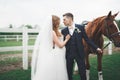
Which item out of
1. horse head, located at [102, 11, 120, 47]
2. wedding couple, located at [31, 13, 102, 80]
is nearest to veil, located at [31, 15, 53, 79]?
wedding couple, located at [31, 13, 102, 80]

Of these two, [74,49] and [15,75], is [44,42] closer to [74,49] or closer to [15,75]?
[74,49]

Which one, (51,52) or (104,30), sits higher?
(104,30)

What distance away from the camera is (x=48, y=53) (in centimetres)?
519

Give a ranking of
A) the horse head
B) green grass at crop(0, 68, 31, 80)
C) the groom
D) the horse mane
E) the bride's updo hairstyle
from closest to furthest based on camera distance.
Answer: the bride's updo hairstyle
the groom
the horse head
the horse mane
green grass at crop(0, 68, 31, 80)

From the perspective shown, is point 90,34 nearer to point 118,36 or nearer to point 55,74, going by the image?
point 118,36

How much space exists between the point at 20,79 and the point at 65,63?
2.40 metres

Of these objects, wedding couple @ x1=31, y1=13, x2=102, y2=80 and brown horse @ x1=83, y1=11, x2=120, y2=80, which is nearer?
wedding couple @ x1=31, y1=13, x2=102, y2=80

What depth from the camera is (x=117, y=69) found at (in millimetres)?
9547

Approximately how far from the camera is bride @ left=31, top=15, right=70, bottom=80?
516 centimetres

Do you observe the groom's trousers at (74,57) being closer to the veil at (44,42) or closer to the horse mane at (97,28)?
the veil at (44,42)

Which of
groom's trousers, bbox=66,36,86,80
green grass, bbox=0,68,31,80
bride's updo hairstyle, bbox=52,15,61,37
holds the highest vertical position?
bride's updo hairstyle, bbox=52,15,61,37

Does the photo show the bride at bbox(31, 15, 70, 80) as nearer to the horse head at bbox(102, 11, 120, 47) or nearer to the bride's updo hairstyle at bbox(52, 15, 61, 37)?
the bride's updo hairstyle at bbox(52, 15, 61, 37)

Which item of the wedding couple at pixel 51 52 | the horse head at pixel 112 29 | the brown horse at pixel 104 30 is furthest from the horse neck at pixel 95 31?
the wedding couple at pixel 51 52

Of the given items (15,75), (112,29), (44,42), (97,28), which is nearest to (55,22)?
(44,42)
